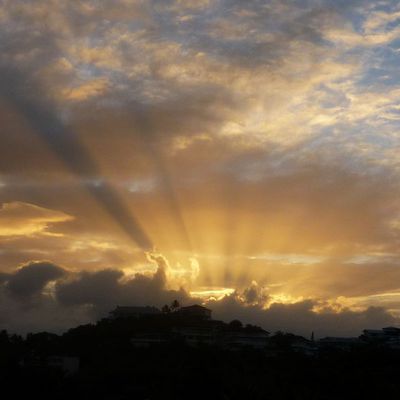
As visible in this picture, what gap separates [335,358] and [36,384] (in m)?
34.6

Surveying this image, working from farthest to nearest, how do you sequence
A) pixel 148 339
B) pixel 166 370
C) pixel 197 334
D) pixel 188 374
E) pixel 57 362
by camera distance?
pixel 197 334 → pixel 148 339 → pixel 57 362 → pixel 166 370 → pixel 188 374

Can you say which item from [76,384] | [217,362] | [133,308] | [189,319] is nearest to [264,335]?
[189,319]

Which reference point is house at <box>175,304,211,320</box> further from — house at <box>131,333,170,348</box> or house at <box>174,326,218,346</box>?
house at <box>131,333,170,348</box>

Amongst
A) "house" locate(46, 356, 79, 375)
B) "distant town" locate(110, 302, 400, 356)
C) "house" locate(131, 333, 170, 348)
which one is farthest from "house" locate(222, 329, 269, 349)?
"house" locate(46, 356, 79, 375)

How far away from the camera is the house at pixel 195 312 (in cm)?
12150

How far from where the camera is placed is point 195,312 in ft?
413

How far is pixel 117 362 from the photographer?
64.6 m

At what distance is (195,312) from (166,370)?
67.2 metres

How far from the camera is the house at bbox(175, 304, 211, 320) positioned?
399 ft

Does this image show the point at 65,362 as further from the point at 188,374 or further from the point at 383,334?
the point at 383,334

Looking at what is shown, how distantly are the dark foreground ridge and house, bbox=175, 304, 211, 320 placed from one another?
77.5ft

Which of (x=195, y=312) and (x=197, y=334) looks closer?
(x=197, y=334)

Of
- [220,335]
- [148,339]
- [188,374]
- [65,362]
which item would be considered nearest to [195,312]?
[220,335]

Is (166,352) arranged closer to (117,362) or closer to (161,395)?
(117,362)
